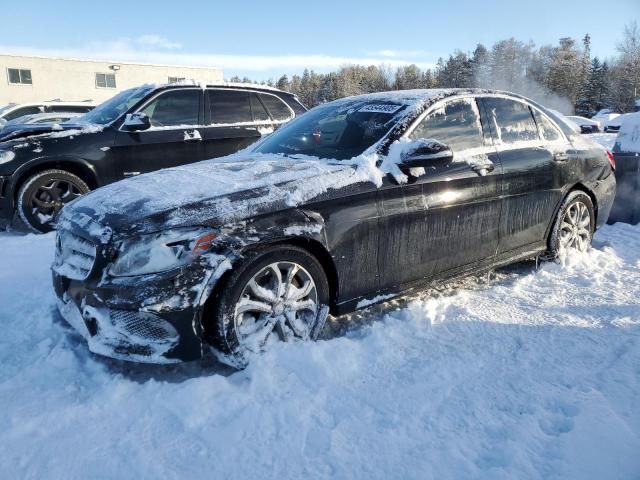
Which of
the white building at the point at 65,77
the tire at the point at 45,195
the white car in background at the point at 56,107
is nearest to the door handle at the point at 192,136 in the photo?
the tire at the point at 45,195

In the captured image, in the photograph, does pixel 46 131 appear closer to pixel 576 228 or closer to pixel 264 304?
pixel 264 304

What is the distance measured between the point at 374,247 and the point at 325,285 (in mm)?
407

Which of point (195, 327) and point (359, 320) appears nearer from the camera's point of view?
point (195, 327)

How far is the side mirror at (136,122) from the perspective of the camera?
5.82 metres

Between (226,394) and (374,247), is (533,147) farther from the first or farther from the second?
(226,394)

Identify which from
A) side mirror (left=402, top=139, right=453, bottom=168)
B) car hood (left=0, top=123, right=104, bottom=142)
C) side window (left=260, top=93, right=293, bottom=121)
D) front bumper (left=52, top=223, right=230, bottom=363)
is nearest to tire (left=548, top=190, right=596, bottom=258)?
side mirror (left=402, top=139, right=453, bottom=168)

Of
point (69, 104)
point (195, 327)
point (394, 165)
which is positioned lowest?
point (195, 327)

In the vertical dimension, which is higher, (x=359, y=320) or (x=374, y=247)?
(x=374, y=247)

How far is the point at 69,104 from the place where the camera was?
36.4 ft

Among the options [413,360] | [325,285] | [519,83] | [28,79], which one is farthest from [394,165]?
[519,83]

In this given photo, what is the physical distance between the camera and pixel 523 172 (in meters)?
3.97

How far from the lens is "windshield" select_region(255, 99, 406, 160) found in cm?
338

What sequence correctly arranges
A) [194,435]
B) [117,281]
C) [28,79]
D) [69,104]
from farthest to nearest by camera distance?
[28,79]
[69,104]
[117,281]
[194,435]

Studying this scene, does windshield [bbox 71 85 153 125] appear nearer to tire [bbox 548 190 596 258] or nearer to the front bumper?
the front bumper
